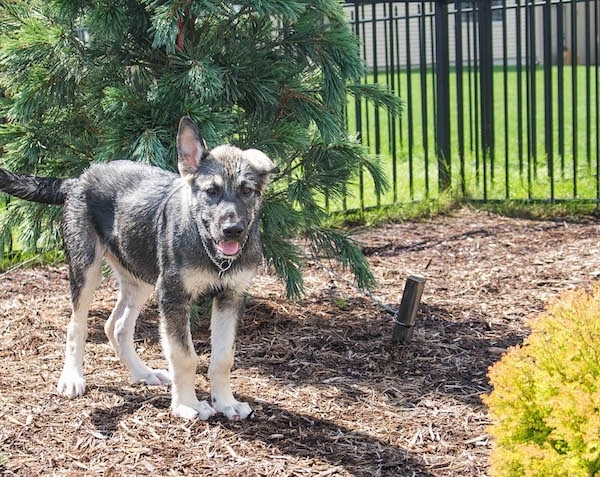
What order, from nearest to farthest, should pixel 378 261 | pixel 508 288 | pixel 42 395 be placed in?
pixel 42 395
pixel 508 288
pixel 378 261

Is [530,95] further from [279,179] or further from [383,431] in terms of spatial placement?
[383,431]

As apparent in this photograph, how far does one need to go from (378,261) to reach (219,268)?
11.2 ft

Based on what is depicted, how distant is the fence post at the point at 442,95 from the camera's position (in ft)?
32.2

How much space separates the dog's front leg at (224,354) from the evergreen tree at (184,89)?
3.39ft

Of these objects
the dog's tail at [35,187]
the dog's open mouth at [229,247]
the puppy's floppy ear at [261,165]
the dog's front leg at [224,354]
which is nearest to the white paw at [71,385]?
the dog's front leg at [224,354]

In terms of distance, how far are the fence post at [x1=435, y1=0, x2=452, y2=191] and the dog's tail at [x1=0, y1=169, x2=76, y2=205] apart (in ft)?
17.8

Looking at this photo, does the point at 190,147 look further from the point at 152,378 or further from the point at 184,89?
the point at 152,378

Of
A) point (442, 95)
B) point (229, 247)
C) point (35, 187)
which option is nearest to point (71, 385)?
point (35, 187)

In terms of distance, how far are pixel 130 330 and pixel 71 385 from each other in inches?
19.7

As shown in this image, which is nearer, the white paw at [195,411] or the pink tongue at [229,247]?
the pink tongue at [229,247]

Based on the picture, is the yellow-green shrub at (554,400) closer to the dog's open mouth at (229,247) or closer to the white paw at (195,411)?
the dog's open mouth at (229,247)

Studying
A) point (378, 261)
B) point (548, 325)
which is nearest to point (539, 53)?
point (378, 261)

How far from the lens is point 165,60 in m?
6.05

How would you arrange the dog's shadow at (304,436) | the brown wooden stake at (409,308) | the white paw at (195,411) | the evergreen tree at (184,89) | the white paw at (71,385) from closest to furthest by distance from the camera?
the dog's shadow at (304,436), the white paw at (195,411), the white paw at (71,385), the evergreen tree at (184,89), the brown wooden stake at (409,308)
